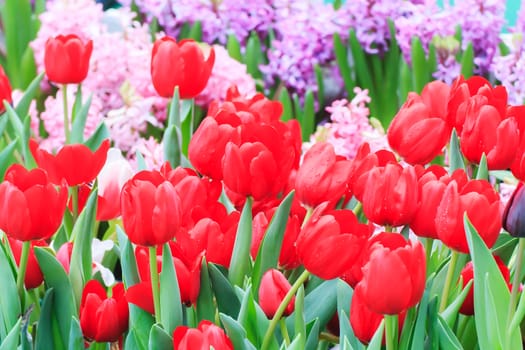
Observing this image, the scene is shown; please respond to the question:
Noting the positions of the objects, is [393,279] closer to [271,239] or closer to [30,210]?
[271,239]

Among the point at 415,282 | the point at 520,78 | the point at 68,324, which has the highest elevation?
the point at 415,282

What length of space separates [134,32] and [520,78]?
2.60 ft

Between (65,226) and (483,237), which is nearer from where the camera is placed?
(483,237)

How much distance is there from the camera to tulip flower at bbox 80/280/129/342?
2.52ft

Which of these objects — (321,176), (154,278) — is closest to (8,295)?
(154,278)

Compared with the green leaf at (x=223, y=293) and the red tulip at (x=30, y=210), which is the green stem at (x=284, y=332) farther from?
the red tulip at (x=30, y=210)

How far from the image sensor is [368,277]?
2.13 ft

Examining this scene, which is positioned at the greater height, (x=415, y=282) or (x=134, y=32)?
(x=415, y=282)

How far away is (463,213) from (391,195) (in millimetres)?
55

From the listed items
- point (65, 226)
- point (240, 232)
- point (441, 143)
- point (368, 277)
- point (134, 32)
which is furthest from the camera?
point (134, 32)

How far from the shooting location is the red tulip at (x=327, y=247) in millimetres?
688

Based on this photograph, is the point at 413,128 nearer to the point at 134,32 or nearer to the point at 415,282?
the point at 415,282

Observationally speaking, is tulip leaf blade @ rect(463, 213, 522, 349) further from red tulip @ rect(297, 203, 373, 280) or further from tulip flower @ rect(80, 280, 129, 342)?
tulip flower @ rect(80, 280, 129, 342)

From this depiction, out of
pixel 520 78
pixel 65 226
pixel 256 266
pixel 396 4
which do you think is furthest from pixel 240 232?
pixel 396 4
